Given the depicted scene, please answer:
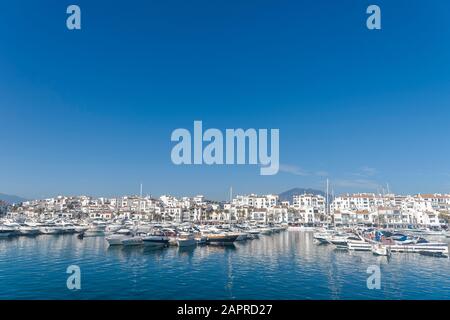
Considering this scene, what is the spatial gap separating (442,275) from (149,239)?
1985cm

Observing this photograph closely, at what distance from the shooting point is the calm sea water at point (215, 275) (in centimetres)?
1210

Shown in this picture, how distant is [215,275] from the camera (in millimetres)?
15281

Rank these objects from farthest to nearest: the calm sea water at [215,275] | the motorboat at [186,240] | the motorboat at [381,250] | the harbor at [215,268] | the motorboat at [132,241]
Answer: the motorboat at [132,241] < the motorboat at [186,240] < the motorboat at [381,250] < the harbor at [215,268] < the calm sea water at [215,275]

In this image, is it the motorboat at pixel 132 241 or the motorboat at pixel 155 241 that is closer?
the motorboat at pixel 155 241

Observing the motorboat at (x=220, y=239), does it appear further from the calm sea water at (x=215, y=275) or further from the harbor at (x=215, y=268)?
A: the calm sea water at (x=215, y=275)

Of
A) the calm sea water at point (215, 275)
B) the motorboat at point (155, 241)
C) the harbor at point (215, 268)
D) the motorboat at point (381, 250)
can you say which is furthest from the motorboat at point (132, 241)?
the motorboat at point (381, 250)

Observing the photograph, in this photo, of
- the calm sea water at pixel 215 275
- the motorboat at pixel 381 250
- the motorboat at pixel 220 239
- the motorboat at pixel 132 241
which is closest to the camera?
the calm sea water at pixel 215 275

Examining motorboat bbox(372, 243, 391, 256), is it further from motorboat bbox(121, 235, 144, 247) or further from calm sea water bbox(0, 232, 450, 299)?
motorboat bbox(121, 235, 144, 247)

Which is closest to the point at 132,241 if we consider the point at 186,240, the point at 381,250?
Answer: the point at 186,240

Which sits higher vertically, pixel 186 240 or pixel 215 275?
pixel 186 240

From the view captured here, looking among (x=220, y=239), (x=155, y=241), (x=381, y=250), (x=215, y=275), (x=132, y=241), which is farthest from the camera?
(x=220, y=239)

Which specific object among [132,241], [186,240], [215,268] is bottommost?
[215,268]

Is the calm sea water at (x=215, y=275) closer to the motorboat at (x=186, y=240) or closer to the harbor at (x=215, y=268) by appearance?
the harbor at (x=215, y=268)

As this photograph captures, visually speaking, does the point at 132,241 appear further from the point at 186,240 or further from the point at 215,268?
the point at 215,268
